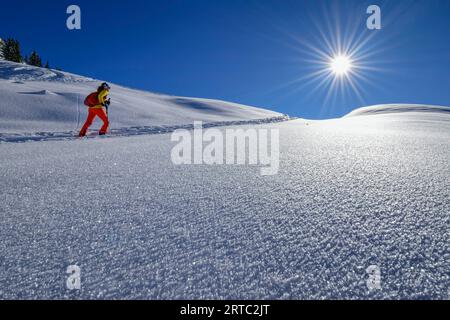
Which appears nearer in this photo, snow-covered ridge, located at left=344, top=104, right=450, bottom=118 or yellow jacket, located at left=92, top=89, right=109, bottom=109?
yellow jacket, located at left=92, top=89, right=109, bottom=109

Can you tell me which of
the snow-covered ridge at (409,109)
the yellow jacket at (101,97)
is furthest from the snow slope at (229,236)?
the snow-covered ridge at (409,109)

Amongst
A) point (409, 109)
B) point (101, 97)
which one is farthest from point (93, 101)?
point (409, 109)

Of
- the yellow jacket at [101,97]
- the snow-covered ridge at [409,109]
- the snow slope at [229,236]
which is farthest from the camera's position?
the snow-covered ridge at [409,109]

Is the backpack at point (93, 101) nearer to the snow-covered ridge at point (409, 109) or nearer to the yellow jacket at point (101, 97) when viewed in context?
the yellow jacket at point (101, 97)

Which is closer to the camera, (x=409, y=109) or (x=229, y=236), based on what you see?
(x=229, y=236)

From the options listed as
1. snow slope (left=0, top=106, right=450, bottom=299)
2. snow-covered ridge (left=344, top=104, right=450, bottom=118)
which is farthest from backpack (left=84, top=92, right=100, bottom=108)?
snow-covered ridge (left=344, top=104, right=450, bottom=118)

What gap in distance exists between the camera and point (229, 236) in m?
0.99

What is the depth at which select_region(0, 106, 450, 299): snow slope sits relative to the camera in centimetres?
72

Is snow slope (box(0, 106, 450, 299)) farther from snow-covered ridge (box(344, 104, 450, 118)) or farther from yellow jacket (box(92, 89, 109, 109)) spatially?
snow-covered ridge (box(344, 104, 450, 118))

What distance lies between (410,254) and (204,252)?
26.0 inches

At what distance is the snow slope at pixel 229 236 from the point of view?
28.5 inches

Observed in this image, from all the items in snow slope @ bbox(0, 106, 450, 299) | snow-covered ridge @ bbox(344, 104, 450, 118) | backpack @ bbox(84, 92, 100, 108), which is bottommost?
snow slope @ bbox(0, 106, 450, 299)

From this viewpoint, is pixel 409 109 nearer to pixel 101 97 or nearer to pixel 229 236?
pixel 101 97

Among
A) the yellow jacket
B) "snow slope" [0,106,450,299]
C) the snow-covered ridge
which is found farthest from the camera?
the snow-covered ridge
